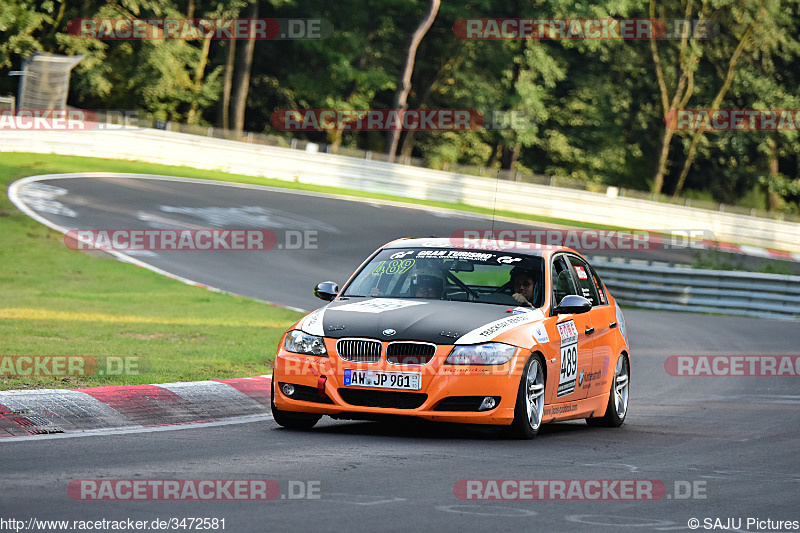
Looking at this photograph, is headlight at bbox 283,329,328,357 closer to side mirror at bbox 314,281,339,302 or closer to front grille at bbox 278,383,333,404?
front grille at bbox 278,383,333,404

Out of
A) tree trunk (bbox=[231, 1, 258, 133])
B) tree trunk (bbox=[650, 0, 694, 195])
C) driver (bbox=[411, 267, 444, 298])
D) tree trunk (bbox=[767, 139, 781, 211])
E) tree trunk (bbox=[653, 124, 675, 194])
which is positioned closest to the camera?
driver (bbox=[411, 267, 444, 298])

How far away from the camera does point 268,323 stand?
17.6 m

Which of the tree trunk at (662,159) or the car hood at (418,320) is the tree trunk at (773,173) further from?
the car hood at (418,320)

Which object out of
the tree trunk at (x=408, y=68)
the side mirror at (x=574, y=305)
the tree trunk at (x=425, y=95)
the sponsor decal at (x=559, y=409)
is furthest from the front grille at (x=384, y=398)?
the tree trunk at (x=425, y=95)

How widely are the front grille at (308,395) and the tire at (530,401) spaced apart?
4.36 ft

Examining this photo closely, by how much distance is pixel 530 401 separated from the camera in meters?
8.98

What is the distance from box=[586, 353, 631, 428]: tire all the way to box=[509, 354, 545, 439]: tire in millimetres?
1668

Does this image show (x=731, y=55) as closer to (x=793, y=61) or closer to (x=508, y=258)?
(x=793, y=61)

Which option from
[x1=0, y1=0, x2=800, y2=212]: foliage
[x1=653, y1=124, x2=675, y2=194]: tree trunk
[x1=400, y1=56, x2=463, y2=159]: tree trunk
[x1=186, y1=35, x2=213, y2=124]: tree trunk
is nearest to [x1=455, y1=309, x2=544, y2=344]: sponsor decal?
[x1=0, y1=0, x2=800, y2=212]: foliage

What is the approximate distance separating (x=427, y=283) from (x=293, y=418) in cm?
154

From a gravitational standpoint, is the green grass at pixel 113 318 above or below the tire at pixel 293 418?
below

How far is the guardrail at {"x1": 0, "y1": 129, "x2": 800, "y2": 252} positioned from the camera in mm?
38875

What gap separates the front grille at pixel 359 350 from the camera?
8.59 meters

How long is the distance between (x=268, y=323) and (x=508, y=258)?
8.06m
